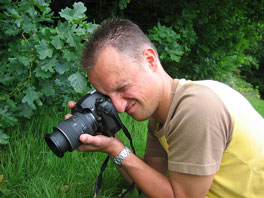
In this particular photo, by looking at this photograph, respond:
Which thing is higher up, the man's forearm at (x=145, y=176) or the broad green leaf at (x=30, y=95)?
the broad green leaf at (x=30, y=95)

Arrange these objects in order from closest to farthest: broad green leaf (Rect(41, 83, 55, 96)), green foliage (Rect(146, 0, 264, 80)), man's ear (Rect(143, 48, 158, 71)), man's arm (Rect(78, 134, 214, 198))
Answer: man's arm (Rect(78, 134, 214, 198))
man's ear (Rect(143, 48, 158, 71))
broad green leaf (Rect(41, 83, 55, 96))
green foliage (Rect(146, 0, 264, 80))

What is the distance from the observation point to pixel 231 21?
379 centimetres

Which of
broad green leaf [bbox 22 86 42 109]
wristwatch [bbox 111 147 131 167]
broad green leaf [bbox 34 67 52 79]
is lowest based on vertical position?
Result: wristwatch [bbox 111 147 131 167]

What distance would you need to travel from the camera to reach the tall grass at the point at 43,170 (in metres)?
1.83

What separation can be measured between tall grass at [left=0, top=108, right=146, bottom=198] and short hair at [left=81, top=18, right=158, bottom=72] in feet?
2.77

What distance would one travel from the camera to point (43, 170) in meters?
2.04

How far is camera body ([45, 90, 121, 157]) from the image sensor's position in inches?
56.2

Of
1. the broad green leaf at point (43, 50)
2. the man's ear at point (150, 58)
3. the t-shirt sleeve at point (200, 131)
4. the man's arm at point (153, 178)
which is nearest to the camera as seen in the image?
the t-shirt sleeve at point (200, 131)

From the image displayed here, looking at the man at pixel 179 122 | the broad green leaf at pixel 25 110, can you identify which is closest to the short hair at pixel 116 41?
the man at pixel 179 122

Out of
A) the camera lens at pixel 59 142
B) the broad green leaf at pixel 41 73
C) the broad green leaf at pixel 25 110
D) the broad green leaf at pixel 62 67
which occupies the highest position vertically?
the broad green leaf at pixel 62 67

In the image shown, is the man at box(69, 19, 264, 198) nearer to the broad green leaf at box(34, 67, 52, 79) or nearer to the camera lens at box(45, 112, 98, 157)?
the camera lens at box(45, 112, 98, 157)

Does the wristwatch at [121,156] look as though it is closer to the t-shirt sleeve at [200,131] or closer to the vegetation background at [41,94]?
the t-shirt sleeve at [200,131]

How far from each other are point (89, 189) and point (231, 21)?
2.96 m

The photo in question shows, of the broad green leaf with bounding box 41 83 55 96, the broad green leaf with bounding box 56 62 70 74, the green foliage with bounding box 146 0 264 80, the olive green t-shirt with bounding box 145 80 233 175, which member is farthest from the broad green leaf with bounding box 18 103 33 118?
the green foliage with bounding box 146 0 264 80
